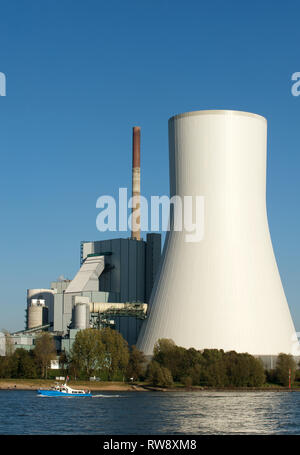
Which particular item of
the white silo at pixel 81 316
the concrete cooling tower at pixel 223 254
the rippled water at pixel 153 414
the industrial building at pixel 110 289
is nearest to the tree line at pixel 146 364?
the concrete cooling tower at pixel 223 254

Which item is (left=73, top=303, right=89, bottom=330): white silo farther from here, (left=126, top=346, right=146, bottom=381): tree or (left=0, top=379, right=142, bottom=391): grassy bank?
(left=126, top=346, right=146, bottom=381): tree

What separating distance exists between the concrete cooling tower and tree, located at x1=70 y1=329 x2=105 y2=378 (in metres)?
3.99

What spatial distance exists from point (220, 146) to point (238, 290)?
7570 mm

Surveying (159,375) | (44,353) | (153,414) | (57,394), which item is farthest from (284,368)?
(153,414)

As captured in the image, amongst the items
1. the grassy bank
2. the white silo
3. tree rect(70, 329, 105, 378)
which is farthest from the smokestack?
the grassy bank

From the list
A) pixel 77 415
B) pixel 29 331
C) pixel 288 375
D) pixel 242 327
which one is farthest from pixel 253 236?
pixel 29 331

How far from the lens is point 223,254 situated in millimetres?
41531

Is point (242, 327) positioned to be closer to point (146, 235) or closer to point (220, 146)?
point (220, 146)

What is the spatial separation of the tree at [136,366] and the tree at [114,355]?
390 mm

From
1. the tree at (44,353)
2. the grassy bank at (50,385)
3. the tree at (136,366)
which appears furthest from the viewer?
the tree at (44,353)

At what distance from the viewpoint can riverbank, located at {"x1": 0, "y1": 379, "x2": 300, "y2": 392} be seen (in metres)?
→ 40.2

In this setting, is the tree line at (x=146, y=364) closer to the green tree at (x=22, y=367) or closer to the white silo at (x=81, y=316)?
the green tree at (x=22, y=367)

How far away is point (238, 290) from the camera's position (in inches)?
1646

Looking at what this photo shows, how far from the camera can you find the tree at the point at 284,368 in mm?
41625
